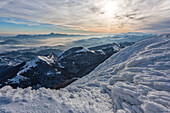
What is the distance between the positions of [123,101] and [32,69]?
7144cm

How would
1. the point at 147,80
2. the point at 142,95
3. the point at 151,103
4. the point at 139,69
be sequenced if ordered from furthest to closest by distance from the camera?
the point at 139,69 < the point at 147,80 < the point at 142,95 < the point at 151,103

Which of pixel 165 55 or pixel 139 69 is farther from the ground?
pixel 165 55

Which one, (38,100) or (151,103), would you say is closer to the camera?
(151,103)

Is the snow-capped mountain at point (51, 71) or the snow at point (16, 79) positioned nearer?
the snow at point (16, 79)

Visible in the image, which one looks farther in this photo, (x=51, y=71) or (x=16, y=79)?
(x=51, y=71)

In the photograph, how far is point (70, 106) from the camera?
5.79m

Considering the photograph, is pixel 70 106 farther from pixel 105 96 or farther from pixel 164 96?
pixel 164 96

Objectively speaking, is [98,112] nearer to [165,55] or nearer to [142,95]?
[142,95]

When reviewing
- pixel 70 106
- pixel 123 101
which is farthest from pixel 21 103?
pixel 123 101

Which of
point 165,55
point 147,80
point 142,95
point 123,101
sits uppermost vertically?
point 165,55

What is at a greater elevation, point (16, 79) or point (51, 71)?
point (51, 71)

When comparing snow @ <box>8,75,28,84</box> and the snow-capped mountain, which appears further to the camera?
the snow-capped mountain

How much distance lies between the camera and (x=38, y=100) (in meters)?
6.28

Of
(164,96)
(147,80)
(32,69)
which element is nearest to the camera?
→ (164,96)
